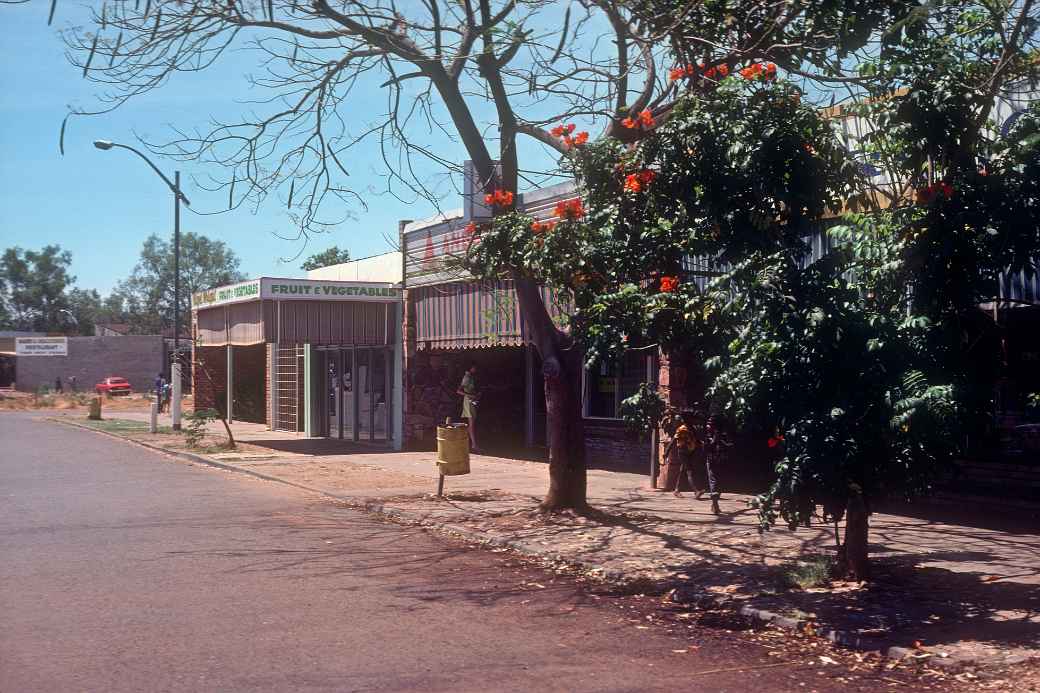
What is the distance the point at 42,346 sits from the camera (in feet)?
218

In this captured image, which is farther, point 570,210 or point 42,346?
point 42,346

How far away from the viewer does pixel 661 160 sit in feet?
28.6

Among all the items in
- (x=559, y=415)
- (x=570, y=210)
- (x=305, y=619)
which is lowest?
(x=305, y=619)

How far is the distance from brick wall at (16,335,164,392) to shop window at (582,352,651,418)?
5525 cm

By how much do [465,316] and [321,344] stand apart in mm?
5340

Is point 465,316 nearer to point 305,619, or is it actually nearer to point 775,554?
point 775,554

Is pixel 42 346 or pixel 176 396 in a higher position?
pixel 42 346

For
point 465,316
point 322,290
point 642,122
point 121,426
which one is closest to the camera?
point 642,122

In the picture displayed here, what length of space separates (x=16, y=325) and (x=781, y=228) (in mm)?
109334

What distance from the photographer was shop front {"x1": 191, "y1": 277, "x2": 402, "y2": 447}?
72.5 ft

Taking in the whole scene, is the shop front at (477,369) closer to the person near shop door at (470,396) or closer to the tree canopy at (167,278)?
the person near shop door at (470,396)

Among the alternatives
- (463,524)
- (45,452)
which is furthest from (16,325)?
(463,524)

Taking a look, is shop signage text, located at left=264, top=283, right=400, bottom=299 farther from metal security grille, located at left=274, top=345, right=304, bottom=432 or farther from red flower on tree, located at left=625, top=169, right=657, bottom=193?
red flower on tree, located at left=625, top=169, right=657, bottom=193

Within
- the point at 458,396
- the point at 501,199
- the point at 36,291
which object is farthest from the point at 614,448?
the point at 36,291
